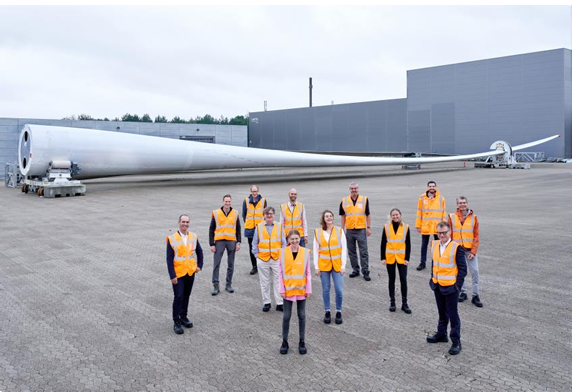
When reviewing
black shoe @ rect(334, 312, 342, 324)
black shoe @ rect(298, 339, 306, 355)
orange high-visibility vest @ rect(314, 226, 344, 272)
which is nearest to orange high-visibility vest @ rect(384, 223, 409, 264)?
orange high-visibility vest @ rect(314, 226, 344, 272)

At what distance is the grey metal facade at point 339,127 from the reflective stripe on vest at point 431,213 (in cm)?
5025

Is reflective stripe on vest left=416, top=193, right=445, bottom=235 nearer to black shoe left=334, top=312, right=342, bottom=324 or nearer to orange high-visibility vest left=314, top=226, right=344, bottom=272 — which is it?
orange high-visibility vest left=314, top=226, right=344, bottom=272

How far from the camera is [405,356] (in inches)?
220

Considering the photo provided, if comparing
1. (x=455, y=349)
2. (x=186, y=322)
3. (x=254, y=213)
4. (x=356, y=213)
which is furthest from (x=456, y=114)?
(x=186, y=322)

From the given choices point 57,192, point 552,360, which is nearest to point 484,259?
point 552,360

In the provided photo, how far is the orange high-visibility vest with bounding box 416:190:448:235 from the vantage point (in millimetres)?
9484

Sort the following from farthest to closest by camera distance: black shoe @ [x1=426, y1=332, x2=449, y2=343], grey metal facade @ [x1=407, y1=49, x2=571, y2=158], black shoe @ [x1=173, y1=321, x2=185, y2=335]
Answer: grey metal facade @ [x1=407, y1=49, x2=571, y2=158] < black shoe @ [x1=173, y1=321, x2=185, y2=335] < black shoe @ [x1=426, y1=332, x2=449, y2=343]

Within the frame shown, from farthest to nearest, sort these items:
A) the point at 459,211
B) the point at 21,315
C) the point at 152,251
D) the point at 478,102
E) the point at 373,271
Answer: the point at 478,102 → the point at 152,251 → the point at 373,271 → the point at 459,211 → the point at 21,315

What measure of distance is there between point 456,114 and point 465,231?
49239mm

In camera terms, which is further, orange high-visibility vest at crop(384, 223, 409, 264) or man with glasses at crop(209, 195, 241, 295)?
man with glasses at crop(209, 195, 241, 295)

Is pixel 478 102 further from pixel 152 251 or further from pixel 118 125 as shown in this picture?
pixel 152 251

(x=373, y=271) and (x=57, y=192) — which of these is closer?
(x=373, y=271)

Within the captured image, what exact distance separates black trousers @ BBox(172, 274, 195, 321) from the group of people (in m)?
0.01

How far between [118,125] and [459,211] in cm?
4097
